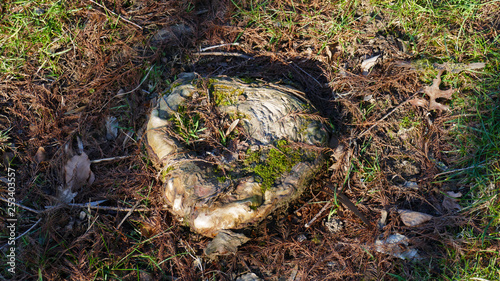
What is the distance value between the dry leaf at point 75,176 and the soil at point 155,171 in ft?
0.27

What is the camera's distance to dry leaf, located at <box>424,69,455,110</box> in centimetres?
269

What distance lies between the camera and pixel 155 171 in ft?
8.96

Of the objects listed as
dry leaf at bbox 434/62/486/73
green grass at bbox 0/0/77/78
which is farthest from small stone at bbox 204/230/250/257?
green grass at bbox 0/0/77/78

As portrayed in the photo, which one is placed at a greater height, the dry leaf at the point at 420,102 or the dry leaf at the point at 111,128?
the dry leaf at the point at 420,102

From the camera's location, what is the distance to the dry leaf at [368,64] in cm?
294

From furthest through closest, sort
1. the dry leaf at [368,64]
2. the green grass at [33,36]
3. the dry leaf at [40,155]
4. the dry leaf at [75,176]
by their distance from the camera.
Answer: the green grass at [33,36] → the dry leaf at [368,64] → the dry leaf at [40,155] → the dry leaf at [75,176]

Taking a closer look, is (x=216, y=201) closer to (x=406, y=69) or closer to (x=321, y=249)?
(x=321, y=249)

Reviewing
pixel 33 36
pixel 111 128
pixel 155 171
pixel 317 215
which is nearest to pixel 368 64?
pixel 317 215

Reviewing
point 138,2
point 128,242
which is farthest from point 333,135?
point 138,2

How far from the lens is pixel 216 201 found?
232 cm

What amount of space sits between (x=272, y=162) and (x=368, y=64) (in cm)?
143

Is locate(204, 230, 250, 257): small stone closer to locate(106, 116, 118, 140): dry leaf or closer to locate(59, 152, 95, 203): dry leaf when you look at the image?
locate(59, 152, 95, 203): dry leaf

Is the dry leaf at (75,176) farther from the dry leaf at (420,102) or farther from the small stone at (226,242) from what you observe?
the dry leaf at (420,102)

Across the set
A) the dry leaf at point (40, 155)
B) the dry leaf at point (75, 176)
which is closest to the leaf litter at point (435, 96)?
the dry leaf at point (75, 176)
